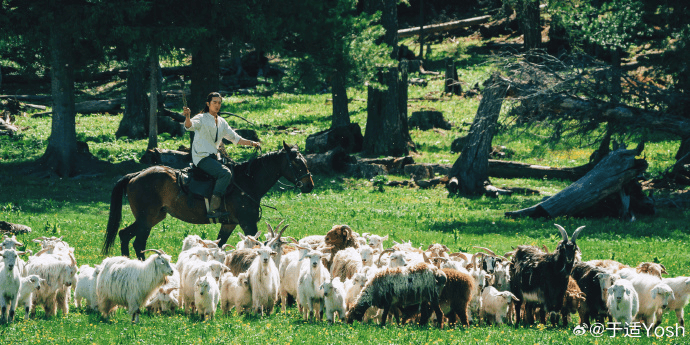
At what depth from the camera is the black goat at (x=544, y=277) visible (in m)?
10.6

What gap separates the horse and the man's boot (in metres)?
0.12

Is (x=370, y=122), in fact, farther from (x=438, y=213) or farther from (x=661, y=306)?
(x=661, y=306)

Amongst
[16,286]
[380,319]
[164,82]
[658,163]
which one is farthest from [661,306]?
[164,82]

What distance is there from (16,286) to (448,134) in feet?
87.0

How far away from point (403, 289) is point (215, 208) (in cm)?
486

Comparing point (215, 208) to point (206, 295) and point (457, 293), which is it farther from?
point (457, 293)

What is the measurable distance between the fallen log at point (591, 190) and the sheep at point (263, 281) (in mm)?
11157

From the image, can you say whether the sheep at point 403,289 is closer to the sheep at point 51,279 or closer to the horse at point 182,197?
the horse at point 182,197

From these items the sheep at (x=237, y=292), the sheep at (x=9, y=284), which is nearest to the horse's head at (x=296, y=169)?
the sheep at (x=237, y=292)

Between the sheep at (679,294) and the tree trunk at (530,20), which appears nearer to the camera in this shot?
the sheep at (679,294)

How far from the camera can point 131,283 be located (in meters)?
10.3

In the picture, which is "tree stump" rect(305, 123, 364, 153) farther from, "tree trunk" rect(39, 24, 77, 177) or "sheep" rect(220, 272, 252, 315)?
"sheep" rect(220, 272, 252, 315)

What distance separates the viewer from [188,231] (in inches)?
704

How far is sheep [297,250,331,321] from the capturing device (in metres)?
10.7
